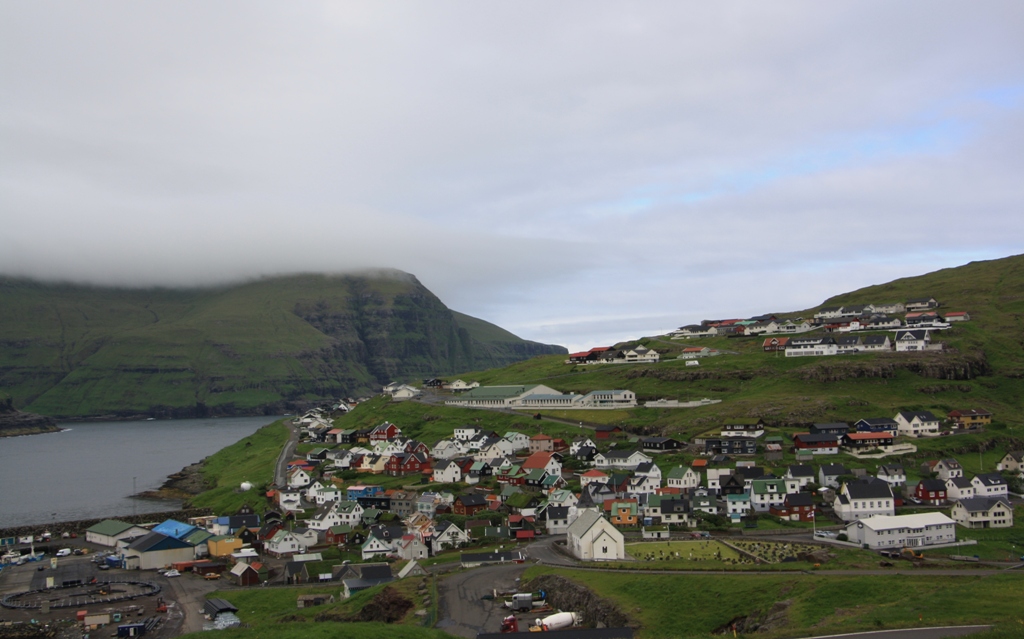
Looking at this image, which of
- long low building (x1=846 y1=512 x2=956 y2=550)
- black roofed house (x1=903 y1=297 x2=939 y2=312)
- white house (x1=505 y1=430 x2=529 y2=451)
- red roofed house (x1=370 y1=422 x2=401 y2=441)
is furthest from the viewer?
black roofed house (x1=903 y1=297 x2=939 y2=312)

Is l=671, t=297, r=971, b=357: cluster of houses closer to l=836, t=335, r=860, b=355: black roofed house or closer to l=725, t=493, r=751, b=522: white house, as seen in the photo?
l=836, t=335, r=860, b=355: black roofed house

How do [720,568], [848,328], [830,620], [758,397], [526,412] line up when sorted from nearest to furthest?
[830,620], [720,568], [758,397], [526,412], [848,328]

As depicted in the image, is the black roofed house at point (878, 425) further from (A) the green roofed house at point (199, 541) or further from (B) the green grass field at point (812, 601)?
(A) the green roofed house at point (199, 541)

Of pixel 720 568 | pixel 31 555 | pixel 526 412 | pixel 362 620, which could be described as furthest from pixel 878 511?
pixel 31 555

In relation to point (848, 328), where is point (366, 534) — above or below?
below

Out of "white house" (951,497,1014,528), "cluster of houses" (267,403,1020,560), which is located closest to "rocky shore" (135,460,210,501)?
"cluster of houses" (267,403,1020,560)

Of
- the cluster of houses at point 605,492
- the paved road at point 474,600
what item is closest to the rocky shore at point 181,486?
the cluster of houses at point 605,492

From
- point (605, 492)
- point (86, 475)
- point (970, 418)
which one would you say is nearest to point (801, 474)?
point (605, 492)

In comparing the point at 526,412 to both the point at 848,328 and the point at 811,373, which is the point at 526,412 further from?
the point at 848,328
